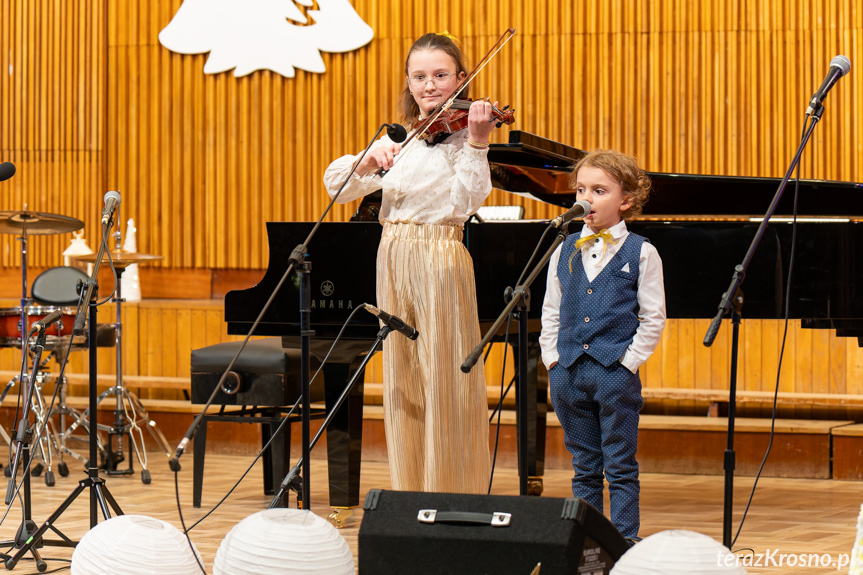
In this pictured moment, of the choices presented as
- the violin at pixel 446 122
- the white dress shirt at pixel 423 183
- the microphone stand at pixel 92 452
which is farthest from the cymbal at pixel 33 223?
the violin at pixel 446 122

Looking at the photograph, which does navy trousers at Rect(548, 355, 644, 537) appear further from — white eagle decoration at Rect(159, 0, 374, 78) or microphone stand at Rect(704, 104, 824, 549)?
white eagle decoration at Rect(159, 0, 374, 78)

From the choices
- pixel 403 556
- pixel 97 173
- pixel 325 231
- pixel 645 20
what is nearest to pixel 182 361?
pixel 97 173

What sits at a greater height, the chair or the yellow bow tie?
the yellow bow tie

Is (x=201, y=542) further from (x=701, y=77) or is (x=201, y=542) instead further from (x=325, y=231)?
(x=701, y=77)

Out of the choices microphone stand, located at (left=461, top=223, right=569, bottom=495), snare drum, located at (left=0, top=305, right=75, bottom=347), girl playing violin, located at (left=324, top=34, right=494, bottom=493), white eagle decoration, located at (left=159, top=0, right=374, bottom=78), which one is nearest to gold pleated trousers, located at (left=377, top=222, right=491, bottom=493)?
girl playing violin, located at (left=324, top=34, right=494, bottom=493)

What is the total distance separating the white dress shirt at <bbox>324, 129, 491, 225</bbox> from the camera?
314 centimetres

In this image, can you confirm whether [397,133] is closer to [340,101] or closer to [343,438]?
[343,438]

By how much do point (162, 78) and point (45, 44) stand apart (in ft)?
2.75

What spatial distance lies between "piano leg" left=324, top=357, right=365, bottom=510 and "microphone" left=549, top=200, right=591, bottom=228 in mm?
1548

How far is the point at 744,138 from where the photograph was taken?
6.45m

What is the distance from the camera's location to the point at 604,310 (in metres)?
3.01

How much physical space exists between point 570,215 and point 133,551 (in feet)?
4.03

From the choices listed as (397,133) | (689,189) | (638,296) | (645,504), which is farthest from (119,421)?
(397,133)

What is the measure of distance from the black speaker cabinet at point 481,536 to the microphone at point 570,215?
64cm
